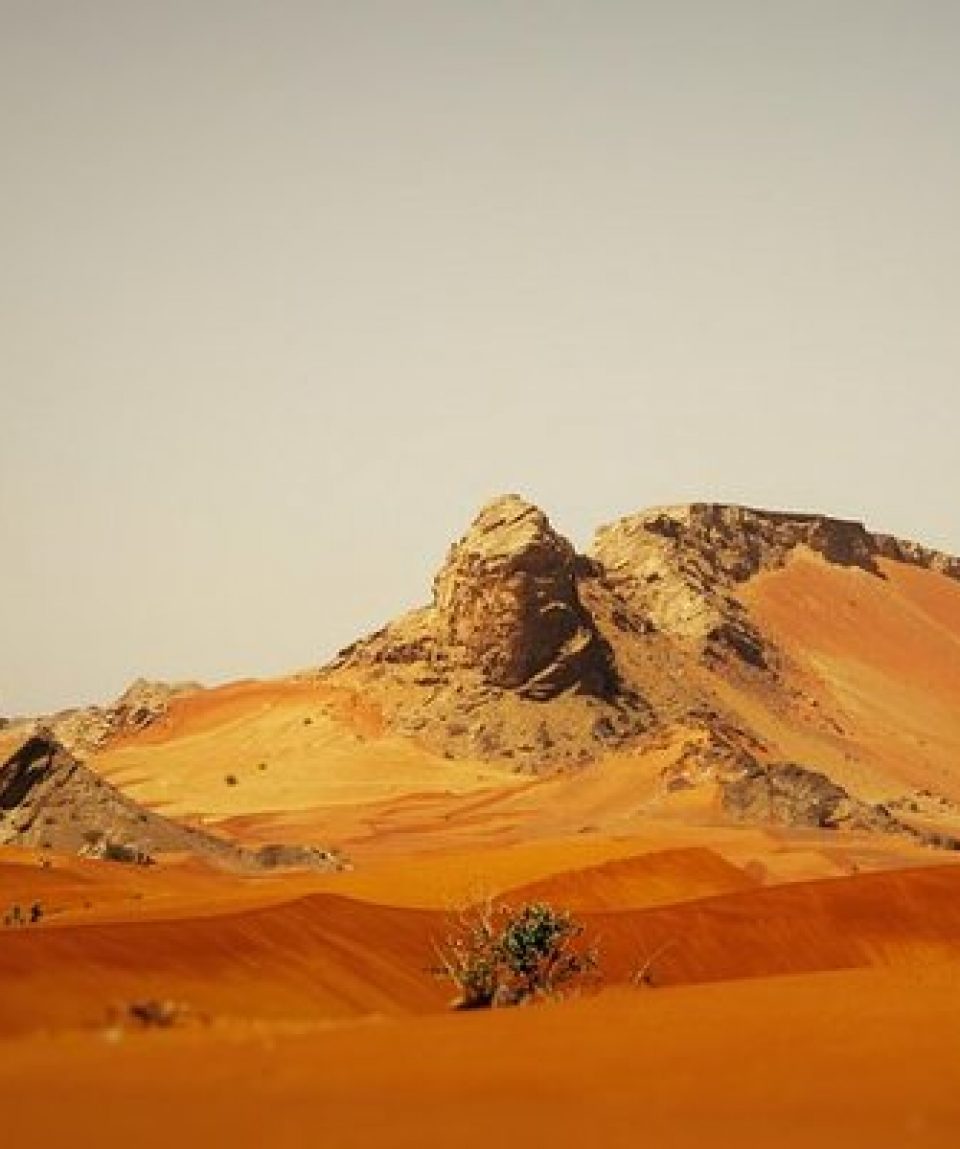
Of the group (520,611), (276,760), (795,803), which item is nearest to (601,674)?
(520,611)

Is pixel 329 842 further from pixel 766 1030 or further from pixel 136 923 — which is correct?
pixel 766 1030

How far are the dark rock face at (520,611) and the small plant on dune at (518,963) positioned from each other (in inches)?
1435

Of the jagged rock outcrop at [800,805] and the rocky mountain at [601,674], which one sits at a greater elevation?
the rocky mountain at [601,674]

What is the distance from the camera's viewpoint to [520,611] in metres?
55.6

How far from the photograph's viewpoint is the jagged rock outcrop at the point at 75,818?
33.8m

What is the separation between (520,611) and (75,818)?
23.8m

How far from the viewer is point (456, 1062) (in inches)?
355

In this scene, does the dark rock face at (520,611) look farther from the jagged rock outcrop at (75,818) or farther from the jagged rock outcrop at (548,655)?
the jagged rock outcrop at (75,818)

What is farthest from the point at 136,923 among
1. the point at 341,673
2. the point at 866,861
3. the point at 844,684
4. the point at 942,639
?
the point at 942,639

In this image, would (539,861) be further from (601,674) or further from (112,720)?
(112,720)

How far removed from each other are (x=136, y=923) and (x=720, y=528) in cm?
6246

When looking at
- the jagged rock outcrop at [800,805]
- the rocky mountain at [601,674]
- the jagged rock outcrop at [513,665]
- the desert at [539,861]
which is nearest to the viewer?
the desert at [539,861]

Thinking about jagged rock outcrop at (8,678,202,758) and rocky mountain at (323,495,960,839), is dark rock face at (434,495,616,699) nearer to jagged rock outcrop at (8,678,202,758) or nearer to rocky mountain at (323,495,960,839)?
rocky mountain at (323,495,960,839)

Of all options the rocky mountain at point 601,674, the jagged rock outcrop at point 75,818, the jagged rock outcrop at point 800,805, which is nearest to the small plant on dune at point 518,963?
the jagged rock outcrop at point 75,818
